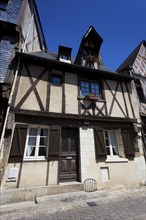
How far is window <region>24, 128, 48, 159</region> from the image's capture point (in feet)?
13.9

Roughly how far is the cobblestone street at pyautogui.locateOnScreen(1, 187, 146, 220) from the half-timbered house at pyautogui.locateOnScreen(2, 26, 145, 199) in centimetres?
58

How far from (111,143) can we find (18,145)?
→ 3.87 meters

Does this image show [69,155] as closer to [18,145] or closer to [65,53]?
[18,145]

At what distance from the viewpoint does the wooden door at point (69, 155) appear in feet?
14.5

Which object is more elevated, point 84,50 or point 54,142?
point 84,50

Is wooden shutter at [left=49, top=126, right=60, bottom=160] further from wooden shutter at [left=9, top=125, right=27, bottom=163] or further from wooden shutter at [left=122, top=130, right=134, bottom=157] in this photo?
wooden shutter at [left=122, top=130, right=134, bottom=157]

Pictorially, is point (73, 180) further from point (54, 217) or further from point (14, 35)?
point (14, 35)

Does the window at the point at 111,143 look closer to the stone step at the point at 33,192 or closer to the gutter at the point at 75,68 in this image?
the stone step at the point at 33,192

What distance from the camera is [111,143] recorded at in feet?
17.7

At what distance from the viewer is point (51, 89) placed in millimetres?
5121

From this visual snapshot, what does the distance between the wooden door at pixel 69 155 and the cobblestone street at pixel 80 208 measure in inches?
27.3

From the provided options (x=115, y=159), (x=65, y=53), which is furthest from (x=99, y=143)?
(x=65, y=53)

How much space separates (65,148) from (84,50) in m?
5.60

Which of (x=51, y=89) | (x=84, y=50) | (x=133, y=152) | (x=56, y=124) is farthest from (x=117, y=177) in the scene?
(x=84, y=50)
